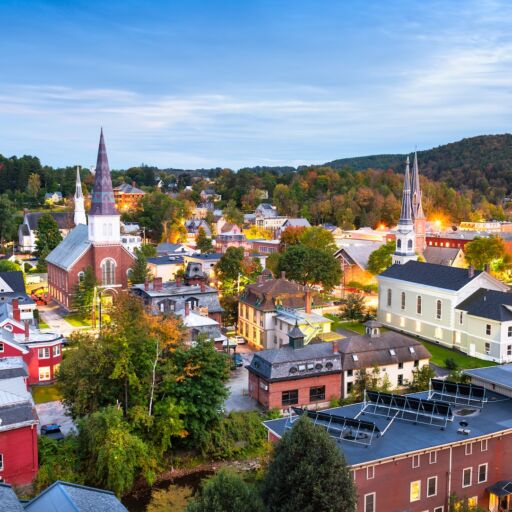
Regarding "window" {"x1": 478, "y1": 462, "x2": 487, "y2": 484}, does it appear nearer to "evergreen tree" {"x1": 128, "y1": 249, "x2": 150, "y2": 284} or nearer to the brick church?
"evergreen tree" {"x1": 128, "y1": 249, "x2": 150, "y2": 284}

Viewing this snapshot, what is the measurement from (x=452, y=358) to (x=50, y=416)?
31.4m

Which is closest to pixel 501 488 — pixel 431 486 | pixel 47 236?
pixel 431 486

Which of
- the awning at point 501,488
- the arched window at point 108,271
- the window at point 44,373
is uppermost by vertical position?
the arched window at point 108,271

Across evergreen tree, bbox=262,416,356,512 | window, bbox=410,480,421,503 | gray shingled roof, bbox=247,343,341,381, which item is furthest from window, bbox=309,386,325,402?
evergreen tree, bbox=262,416,356,512

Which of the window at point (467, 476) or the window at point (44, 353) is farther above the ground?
the window at point (44, 353)

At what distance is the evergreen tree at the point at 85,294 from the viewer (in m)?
60.2

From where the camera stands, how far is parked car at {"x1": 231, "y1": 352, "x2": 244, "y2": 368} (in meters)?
46.0

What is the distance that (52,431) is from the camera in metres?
33.4

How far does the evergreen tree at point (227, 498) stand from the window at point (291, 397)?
16.7 metres

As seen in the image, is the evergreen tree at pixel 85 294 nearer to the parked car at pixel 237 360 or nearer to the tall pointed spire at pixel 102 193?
the tall pointed spire at pixel 102 193

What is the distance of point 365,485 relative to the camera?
2489 cm

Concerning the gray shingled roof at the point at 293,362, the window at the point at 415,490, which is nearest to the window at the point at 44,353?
the gray shingled roof at the point at 293,362

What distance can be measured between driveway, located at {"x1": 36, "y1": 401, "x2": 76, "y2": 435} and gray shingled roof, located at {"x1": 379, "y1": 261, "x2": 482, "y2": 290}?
1322 inches

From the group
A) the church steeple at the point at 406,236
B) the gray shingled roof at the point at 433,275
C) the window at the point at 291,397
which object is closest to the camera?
the window at the point at 291,397
